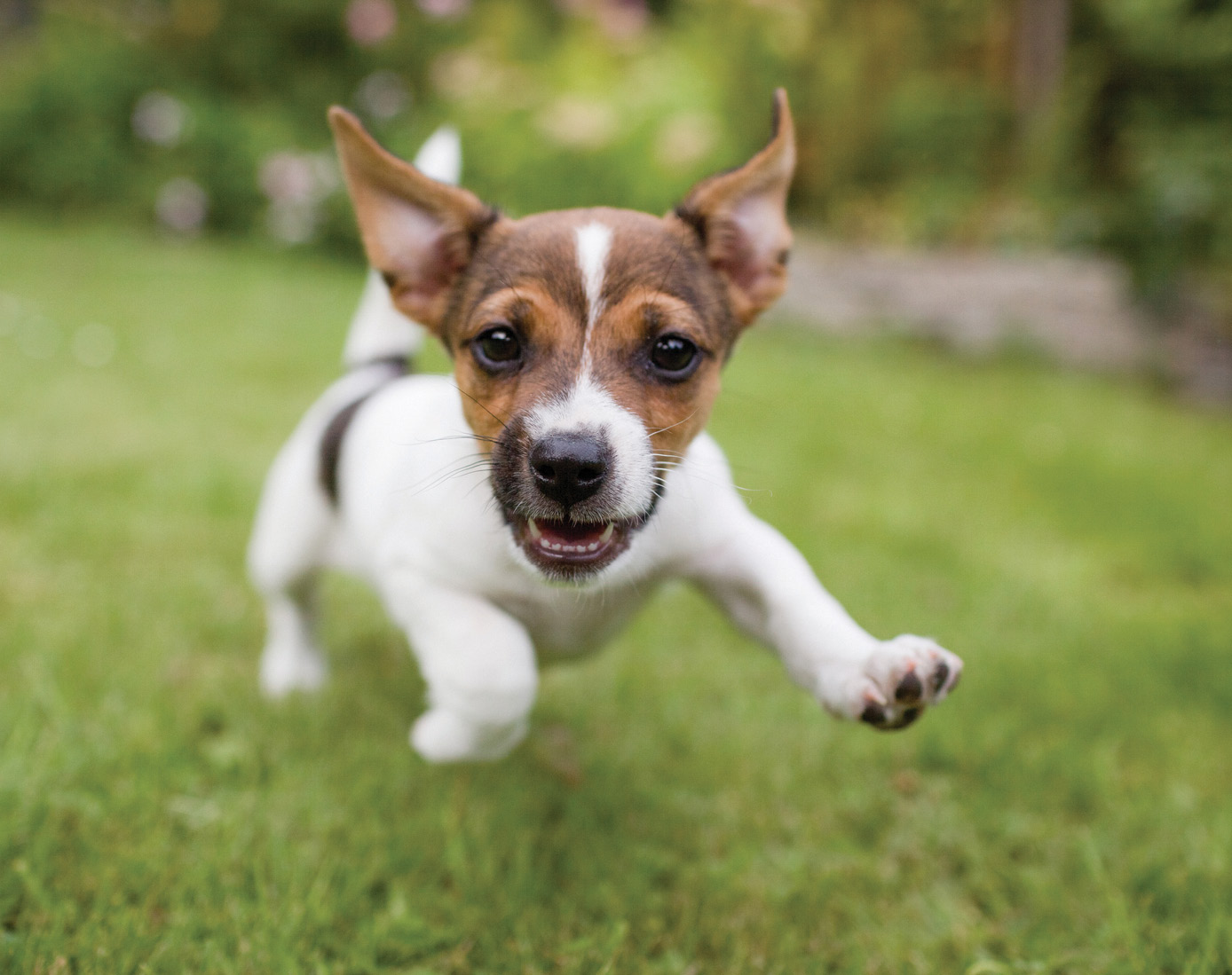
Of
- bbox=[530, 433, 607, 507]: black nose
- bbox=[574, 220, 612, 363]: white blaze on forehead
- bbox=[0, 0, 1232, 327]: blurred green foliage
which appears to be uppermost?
bbox=[574, 220, 612, 363]: white blaze on forehead

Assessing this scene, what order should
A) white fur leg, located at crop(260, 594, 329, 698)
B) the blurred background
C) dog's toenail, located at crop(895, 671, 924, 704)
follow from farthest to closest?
the blurred background
white fur leg, located at crop(260, 594, 329, 698)
dog's toenail, located at crop(895, 671, 924, 704)

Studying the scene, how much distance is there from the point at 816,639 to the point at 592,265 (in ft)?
3.16

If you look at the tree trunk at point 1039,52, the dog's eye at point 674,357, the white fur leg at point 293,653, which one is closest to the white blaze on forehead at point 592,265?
the dog's eye at point 674,357

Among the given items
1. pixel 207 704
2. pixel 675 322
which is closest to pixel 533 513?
pixel 675 322

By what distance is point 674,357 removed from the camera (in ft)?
7.77

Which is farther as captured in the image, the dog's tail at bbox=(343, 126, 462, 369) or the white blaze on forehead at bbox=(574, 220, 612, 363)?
the dog's tail at bbox=(343, 126, 462, 369)

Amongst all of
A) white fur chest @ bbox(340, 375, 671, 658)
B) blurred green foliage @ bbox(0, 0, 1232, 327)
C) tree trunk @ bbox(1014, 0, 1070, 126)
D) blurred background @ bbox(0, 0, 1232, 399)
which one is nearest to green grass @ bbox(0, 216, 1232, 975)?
white fur chest @ bbox(340, 375, 671, 658)

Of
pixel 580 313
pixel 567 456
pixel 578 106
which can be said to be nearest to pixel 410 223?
pixel 580 313

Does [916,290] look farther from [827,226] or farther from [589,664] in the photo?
[589,664]

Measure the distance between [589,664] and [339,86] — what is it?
11.5 meters

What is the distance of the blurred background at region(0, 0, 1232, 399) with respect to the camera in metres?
9.05

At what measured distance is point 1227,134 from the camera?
27.7 ft

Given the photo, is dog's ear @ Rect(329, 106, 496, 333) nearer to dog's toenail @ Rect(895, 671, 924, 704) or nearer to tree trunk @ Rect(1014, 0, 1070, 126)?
dog's toenail @ Rect(895, 671, 924, 704)

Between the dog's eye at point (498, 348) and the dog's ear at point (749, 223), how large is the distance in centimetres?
59
